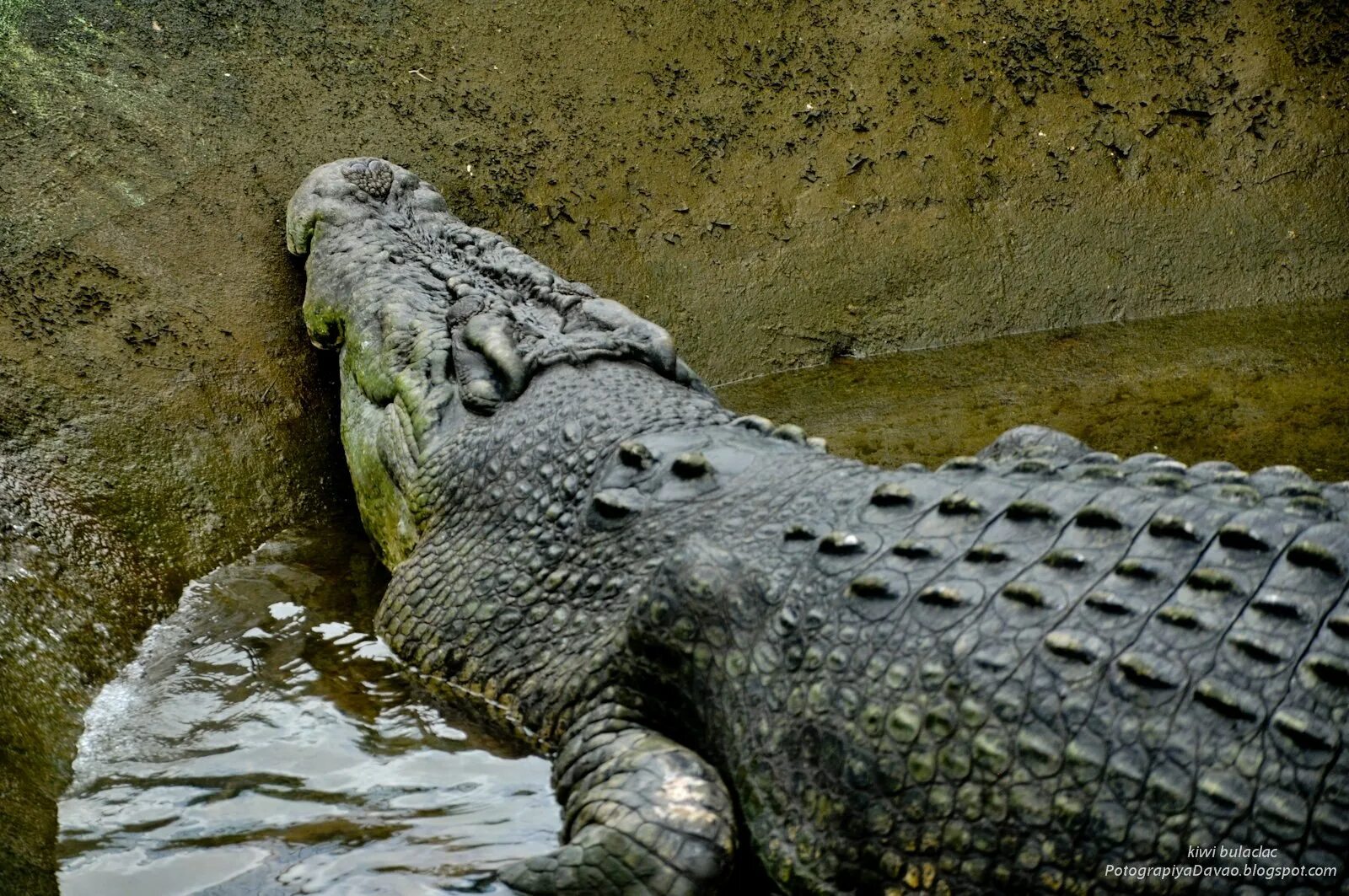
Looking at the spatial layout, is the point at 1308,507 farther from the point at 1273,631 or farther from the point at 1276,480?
the point at 1273,631

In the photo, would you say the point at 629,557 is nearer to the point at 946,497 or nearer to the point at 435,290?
the point at 946,497

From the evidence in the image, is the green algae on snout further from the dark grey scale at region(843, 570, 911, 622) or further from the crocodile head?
the dark grey scale at region(843, 570, 911, 622)

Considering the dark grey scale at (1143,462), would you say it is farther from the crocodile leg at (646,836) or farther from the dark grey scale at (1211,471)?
the crocodile leg at (646,836)

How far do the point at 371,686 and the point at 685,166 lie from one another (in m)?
3.07

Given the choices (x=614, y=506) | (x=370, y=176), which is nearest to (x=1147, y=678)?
(x=614, y=506)

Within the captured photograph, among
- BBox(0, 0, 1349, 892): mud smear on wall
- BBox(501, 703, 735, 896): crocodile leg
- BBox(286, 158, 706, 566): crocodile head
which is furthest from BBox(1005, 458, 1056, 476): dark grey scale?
BBox(0, 0, 1349, 892): mud smear on wall

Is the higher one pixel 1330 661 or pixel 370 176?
pixel 370 176

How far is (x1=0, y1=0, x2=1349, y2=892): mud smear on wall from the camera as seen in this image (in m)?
4.68

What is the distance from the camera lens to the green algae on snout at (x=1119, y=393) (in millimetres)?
4684

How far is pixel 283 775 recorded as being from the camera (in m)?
3.03

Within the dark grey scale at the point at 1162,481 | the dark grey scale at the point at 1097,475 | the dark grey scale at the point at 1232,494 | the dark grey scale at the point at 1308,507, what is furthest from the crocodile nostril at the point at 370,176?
the dark grey scale at the point at 1308,507

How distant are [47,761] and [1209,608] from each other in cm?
245

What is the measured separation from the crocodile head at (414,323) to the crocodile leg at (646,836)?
1.35 metres

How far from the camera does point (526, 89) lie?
5656 mm
